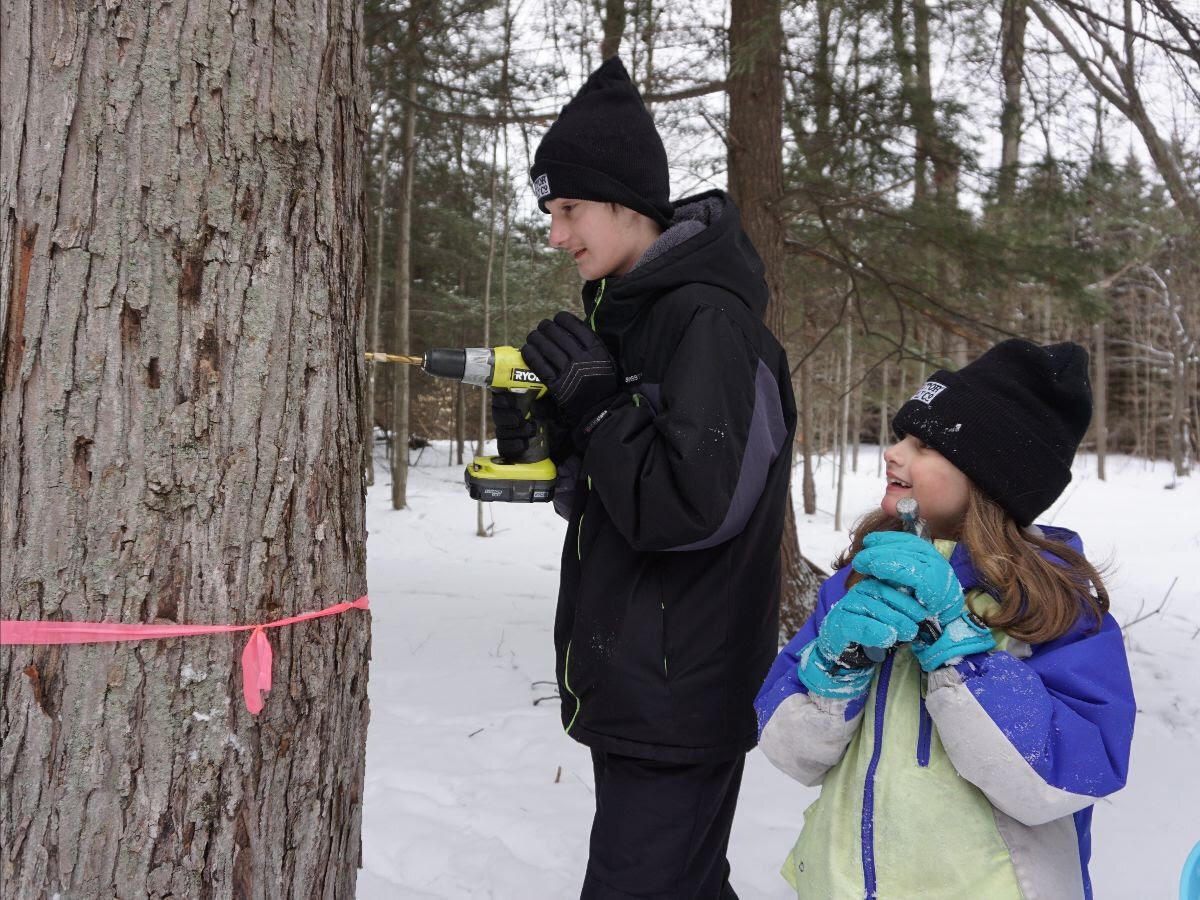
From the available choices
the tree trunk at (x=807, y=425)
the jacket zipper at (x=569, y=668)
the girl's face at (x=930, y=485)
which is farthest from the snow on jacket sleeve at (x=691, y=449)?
the tree trunk at (x=807, y=425)

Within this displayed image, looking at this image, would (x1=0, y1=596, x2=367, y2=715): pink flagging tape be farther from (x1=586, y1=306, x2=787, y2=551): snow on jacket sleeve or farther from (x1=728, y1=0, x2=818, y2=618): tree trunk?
(x1=728, y1=0, x2=818, y2=618): tree trunk

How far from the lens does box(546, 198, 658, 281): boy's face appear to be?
1916mm

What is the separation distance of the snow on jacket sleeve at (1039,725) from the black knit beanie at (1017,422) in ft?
1.08

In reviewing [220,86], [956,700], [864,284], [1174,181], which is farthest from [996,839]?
[864,284]

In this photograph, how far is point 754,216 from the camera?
492 cm

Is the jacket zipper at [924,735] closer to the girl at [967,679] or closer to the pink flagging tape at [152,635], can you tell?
the girl at [967,679]

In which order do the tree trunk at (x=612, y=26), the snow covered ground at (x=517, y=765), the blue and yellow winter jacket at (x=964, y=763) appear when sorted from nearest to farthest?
the blue and yellow winter jacket at (x=964, y=763), the snow covered ground at (x=517, y=765), the tree trunk at (x=612, y=26)

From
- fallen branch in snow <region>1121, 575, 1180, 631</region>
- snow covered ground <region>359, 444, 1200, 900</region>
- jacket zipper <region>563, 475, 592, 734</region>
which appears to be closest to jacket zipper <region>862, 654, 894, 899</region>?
snow covered ground <region>359, 444, 1200, 900</region>

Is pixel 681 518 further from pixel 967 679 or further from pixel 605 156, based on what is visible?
pixel 605 156

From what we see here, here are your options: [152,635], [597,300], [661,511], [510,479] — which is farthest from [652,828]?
[597,300]

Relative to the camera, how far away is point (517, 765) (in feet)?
11.3

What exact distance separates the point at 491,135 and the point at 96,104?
1019 centimetres

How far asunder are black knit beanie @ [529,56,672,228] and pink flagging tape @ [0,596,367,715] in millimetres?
1164

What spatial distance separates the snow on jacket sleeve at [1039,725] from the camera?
1.33 m
